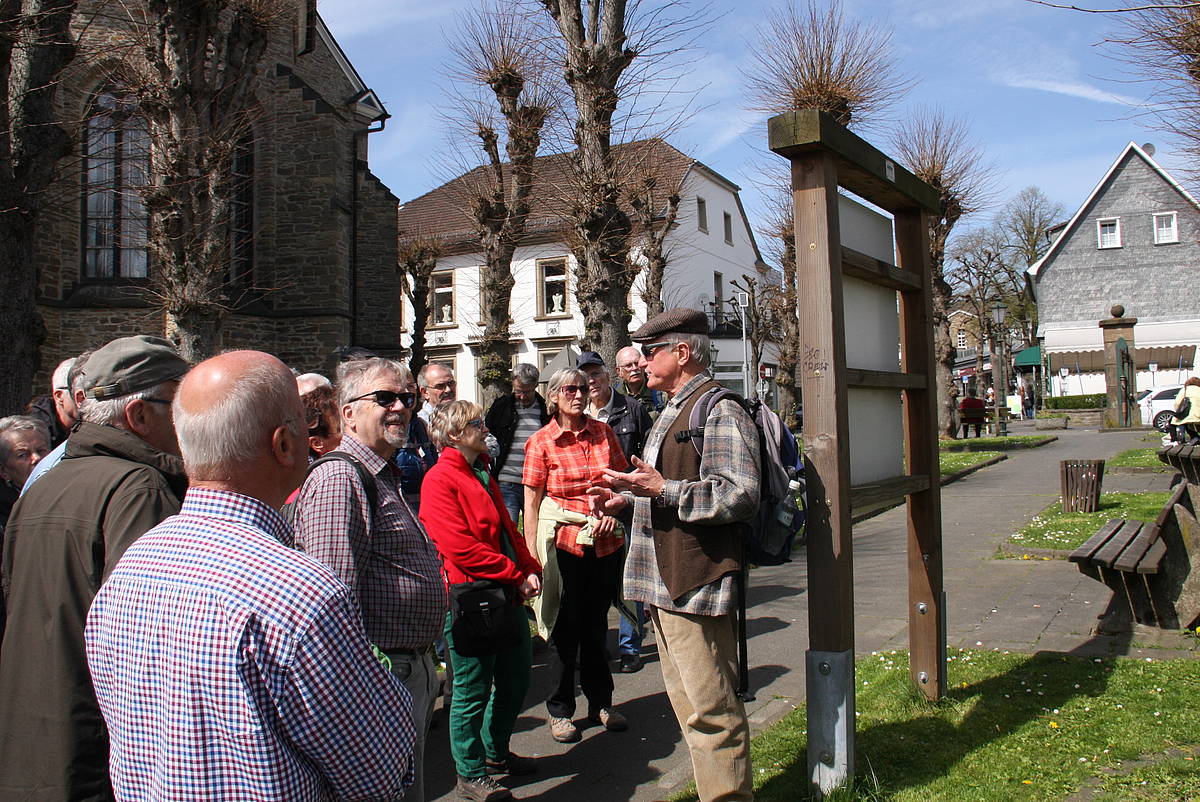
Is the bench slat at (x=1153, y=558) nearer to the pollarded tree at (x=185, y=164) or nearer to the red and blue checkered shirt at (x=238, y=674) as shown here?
the red and blue checkered shirt at (x=238, y=674)

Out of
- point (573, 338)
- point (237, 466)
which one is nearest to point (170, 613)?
point (237, 466)

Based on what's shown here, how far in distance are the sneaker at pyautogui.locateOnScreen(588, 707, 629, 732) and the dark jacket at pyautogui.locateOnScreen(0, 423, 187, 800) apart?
3.01 m

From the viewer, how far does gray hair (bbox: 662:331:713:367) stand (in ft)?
12.2

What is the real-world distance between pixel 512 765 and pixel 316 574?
10.5 ft

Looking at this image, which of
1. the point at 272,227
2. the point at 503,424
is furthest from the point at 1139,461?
the point at 272,227

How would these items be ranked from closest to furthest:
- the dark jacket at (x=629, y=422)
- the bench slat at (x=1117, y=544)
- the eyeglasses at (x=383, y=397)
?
1. the eyeglasses at (x=383, y=397)
2. the bench slat at (x=1117, y=544)
3. the dark jacket at (x=629, y=422)

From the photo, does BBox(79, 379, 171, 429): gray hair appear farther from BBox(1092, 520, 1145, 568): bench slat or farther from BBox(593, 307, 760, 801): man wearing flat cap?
BBox(1092, 520, 1145, 568): bench slat

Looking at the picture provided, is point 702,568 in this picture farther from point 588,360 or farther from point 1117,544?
point 1117,544

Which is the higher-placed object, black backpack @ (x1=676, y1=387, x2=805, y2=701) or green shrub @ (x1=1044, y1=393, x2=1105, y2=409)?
green shrub @ (x1=1044, y1=393, x2=1105, y2=409)

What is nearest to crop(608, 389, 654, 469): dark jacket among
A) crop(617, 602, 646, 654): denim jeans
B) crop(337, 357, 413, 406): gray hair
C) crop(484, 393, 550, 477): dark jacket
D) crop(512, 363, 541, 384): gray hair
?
crop(484, 393, 550, 477): dark jacket

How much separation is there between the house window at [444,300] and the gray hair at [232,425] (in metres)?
43.2

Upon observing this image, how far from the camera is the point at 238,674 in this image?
1577 mm

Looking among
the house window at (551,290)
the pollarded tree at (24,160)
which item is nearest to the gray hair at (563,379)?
the pollarded tree at (24,160)

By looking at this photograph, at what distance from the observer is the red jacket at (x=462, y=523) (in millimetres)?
4191
